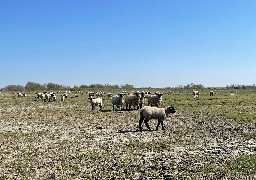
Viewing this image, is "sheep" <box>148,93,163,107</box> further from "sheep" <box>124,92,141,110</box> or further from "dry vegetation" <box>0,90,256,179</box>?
"dry vegetation" <box>0,90,256,179</box>

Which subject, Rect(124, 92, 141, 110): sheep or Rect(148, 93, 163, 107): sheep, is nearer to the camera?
Rect(124, 92, 141, 110): sheep

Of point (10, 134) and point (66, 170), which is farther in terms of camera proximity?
point (10, 134)

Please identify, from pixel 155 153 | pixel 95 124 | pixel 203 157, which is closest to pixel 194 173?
pixel 203 157

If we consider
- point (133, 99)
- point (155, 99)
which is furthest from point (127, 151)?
point (155, 99)

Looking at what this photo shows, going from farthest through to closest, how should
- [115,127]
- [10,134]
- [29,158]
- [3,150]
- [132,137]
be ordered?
1. [115,127]
2. [10,134]
3. [132,137]
4. [3,150]
5. [29,158]

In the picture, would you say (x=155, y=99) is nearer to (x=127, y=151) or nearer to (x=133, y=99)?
(x=133, y=99)

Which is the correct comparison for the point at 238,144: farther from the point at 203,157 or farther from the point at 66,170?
the point at 66,170

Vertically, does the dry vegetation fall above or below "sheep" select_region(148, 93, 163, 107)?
below

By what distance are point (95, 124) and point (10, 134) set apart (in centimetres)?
697

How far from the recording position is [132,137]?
21.2 m

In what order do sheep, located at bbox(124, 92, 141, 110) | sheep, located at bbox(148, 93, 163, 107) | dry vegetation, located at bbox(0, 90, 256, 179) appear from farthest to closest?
sheep, located at bbox(148, 93, 163, 107)
sheep, located at bbox(124, 92, 141, 110)
dry vegetation, located at bbox(0, 90, 256, 179)

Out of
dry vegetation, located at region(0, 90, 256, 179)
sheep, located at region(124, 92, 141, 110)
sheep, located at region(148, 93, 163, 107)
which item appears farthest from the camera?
sheep, located at region(148, 93, 163, 107)

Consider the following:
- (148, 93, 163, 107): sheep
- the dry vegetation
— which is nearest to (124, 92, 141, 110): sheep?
(148, 93, 163, 107): sheep

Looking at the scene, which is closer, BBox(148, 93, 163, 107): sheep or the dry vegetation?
the dry vegetation
